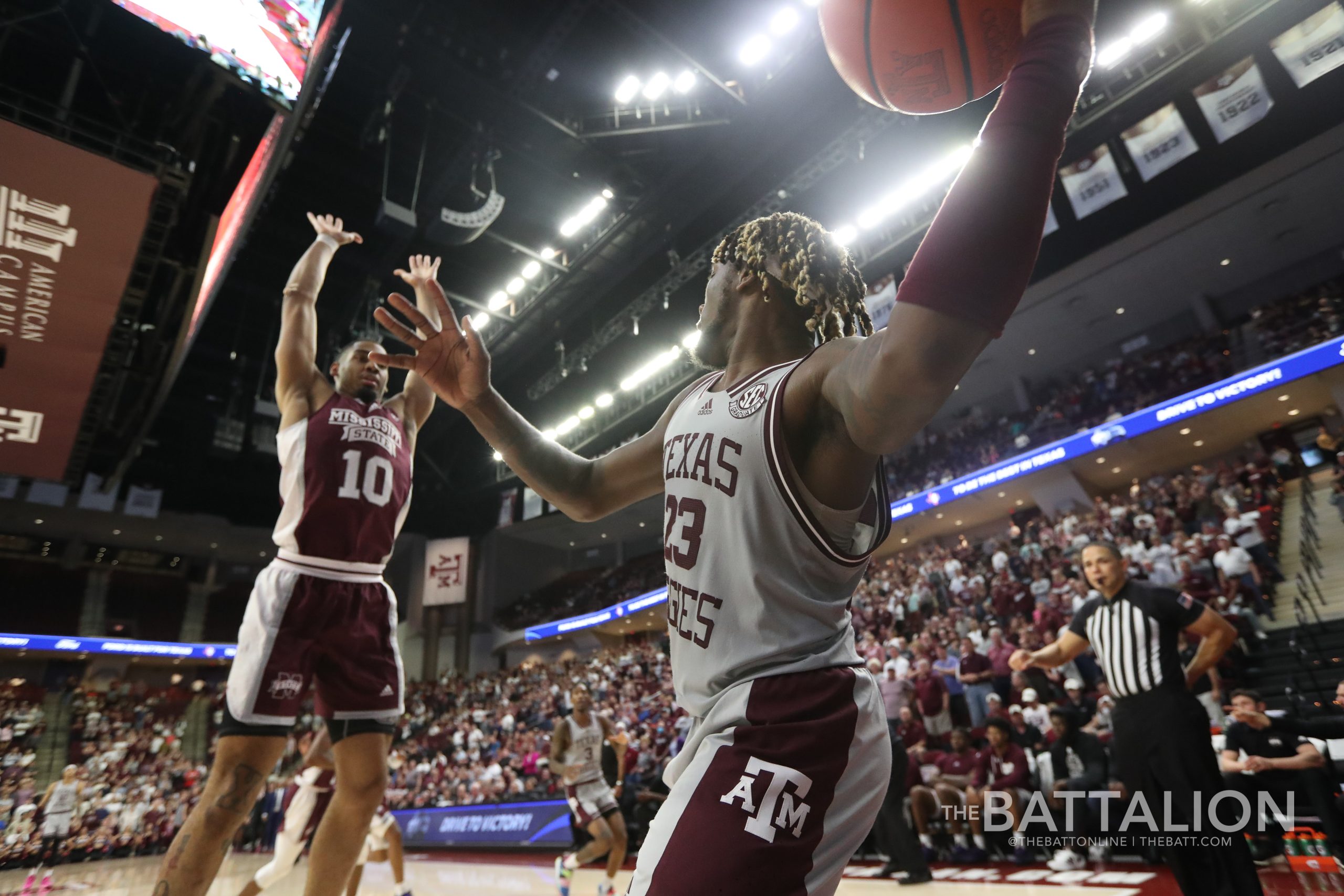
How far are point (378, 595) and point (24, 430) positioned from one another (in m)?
9.24

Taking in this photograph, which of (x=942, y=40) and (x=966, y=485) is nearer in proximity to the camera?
(x=942, y=40)

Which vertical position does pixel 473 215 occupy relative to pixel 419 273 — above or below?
above

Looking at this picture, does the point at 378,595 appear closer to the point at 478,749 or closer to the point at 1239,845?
the point at 1239,845

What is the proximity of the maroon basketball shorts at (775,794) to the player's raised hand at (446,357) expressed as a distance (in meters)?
0.93

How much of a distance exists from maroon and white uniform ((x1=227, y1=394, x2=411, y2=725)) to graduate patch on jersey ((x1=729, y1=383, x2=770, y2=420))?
1559 mm

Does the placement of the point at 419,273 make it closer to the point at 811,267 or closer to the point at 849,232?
the point at 811,267

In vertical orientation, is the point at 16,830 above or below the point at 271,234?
below

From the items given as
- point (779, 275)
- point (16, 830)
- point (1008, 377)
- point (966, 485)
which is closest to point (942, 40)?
point (779, 275)

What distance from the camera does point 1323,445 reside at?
10945 mm

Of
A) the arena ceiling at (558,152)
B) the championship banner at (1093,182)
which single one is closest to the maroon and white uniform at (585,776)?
the arena ceiling at (558,152)

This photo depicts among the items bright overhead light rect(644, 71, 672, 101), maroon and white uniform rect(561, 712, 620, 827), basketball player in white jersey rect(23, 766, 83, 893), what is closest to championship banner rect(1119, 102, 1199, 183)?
bright overhead light rect(644, 71, 672, 101)

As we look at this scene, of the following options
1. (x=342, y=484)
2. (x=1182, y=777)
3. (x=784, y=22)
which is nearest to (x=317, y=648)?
(x=342, y=484)

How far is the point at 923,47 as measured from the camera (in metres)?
1.35

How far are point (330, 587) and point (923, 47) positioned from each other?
2.22m
